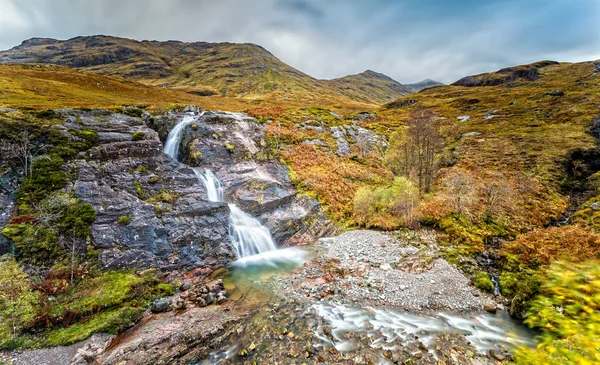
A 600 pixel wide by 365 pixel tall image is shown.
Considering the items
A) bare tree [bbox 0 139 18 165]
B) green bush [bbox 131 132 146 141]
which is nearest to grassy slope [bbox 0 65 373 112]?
green bush [bbox 131 132 146 141]

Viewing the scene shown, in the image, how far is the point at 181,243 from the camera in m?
18.9

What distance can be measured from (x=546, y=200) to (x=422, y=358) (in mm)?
28263

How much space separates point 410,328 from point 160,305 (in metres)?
13.6

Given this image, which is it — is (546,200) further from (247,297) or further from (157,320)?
(157,320)

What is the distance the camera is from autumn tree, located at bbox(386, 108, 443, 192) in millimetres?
27422

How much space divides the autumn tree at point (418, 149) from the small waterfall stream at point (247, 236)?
18.2 meters

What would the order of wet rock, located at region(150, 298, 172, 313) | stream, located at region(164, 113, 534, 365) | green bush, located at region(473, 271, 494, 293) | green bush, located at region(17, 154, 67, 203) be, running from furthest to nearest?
green bush, located at region(17, 154, 67, 203) → green bush, located at region(473, 271, 494, 293) → wet rock, located at region(150, 298, 172, 313) → stream, located at region(164, 113, 534, 365)

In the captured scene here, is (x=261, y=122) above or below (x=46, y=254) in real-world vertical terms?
above

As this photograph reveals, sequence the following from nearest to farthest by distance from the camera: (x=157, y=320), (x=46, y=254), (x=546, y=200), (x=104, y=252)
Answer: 1. (x=157, y=320)
2. (x=46, y=254)
3. (x=104, y=252)
4. (x=546, y=200)

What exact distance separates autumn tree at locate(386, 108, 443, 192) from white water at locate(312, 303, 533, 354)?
18.7 meters

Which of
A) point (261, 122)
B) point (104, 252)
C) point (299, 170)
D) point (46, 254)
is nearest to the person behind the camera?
point (46, 254)

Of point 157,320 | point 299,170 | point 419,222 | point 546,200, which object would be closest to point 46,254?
point 157,320

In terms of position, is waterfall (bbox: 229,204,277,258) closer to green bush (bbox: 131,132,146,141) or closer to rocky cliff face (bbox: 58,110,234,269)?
rocky cliff face (bbox: 58,110,234,269)

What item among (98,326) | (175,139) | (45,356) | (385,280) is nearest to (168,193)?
(175,139)
